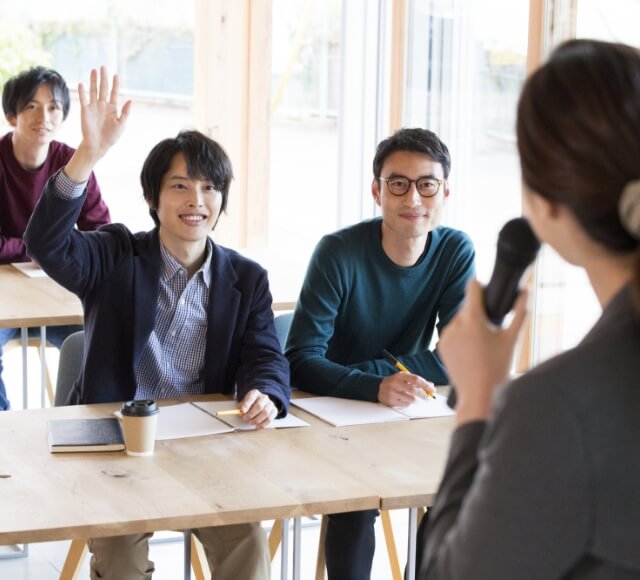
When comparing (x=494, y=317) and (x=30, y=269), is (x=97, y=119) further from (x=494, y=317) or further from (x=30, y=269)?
(x=494, y=317)

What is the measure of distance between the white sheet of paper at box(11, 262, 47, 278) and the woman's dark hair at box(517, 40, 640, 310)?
117 inches

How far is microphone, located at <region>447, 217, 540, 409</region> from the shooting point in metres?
1.12

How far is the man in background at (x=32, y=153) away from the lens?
4277 millimetres

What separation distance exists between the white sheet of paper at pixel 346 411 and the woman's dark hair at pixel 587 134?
1.40m

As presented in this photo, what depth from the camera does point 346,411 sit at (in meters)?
2.47

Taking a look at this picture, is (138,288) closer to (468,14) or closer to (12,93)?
(12,93)

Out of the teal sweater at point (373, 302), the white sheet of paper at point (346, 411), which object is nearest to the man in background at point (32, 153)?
the teal sweater at point (373, 302)

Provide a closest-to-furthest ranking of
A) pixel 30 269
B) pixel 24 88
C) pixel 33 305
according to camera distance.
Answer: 1. pixel 33 305
2. pixel 30 269
3. pixel 24 88

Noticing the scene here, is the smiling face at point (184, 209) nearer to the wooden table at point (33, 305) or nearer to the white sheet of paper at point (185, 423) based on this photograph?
the white sheet of paper at point (185, 423)

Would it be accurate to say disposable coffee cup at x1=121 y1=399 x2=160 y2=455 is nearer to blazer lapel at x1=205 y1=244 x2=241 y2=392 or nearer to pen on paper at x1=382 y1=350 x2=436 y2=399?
blazer lapel at x1=205 y1=244 x2=241 y2=392

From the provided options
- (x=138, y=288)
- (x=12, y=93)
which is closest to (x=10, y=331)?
(x=12, y=93)

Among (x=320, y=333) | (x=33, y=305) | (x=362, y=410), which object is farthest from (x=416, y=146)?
(x=33, y=305)

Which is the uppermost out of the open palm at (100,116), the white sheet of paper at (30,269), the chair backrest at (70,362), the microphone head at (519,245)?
the open palm at (100,116)

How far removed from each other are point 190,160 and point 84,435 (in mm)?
823
